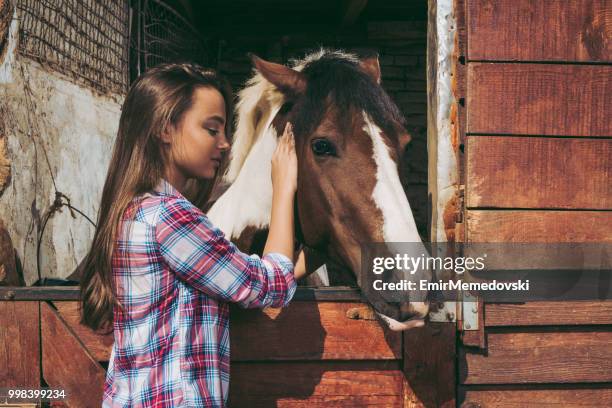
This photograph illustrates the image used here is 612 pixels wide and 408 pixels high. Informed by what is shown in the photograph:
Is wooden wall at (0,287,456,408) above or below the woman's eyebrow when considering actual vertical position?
below

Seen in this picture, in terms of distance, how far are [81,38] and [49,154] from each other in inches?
35.2

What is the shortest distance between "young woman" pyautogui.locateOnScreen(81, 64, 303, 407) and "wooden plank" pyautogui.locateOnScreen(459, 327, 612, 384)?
0.71m

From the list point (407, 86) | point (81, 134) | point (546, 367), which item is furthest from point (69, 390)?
point (407, 86)

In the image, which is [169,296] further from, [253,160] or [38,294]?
[253,160]

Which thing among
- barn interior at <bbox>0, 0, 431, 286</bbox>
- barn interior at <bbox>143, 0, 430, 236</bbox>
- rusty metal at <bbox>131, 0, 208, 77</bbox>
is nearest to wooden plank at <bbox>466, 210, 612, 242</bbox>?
barn interior at <bbox>0, 0, 431, 286</bbox>

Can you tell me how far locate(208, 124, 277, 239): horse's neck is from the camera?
2.05 m

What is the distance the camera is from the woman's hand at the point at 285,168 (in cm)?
156

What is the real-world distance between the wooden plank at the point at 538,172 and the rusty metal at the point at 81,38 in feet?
5.97

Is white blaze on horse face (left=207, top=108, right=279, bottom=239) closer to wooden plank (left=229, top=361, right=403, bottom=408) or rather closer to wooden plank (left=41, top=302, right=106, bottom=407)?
wooden plank (left=229, top=361, right=403, bottom=408)

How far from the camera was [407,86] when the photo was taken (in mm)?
5273

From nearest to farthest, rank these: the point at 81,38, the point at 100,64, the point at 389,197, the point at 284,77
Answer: the point at 389,197
the point at 284,77
the point at 81,38
the point at 100,64

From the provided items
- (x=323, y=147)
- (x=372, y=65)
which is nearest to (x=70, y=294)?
(x=323, y=147)

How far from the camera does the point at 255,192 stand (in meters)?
2.06

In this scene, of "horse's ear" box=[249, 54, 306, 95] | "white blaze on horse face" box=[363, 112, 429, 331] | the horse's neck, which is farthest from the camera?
the horse's neck
